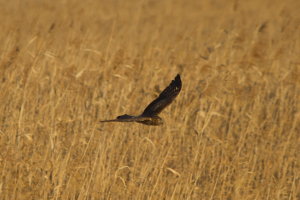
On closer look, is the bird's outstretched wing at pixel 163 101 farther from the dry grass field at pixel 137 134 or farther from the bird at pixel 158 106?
the dry grass field at pixel 137 134

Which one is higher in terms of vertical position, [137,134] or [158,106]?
[158,106]

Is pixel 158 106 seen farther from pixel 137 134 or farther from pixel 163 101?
pixel 137 134

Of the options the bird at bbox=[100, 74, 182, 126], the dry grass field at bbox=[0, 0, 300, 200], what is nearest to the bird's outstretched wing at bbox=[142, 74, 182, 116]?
the bird at bbox=[100, 74, 182, 126]

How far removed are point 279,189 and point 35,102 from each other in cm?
272

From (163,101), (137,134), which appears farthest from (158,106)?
(137,134)

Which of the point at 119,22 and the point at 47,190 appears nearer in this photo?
the point at 47,190

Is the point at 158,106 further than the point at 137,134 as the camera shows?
No

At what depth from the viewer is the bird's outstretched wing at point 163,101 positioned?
3648 mm

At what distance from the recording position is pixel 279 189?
400cm

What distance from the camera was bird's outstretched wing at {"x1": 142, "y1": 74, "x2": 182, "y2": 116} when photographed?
3648mm

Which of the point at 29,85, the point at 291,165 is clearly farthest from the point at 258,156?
the point at 29,85

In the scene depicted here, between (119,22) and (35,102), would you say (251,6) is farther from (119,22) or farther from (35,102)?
(35,102)

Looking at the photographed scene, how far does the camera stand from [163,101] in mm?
3789

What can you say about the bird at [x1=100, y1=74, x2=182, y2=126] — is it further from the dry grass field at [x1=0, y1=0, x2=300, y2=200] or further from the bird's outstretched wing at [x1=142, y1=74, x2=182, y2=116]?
the dry grass field at [x1=0, y1=0, x2=300, y2=200]
